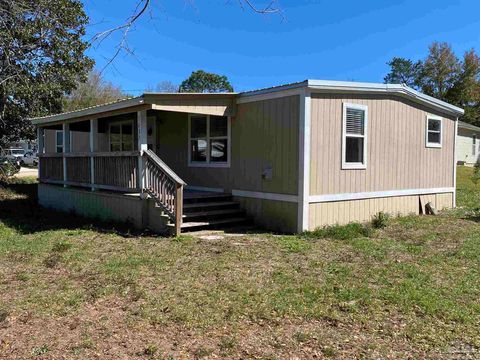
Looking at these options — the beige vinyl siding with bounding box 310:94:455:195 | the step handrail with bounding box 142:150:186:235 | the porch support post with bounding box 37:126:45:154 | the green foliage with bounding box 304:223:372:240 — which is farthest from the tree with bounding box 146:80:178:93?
the green foliage with bounding box 304:223:372:240

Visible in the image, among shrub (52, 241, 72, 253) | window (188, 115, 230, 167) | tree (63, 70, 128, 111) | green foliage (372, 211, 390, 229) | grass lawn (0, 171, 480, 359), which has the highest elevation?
tree (63, 70, 128, 111)

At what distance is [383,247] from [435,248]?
856 millimetres

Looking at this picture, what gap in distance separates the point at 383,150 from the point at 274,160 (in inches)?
110

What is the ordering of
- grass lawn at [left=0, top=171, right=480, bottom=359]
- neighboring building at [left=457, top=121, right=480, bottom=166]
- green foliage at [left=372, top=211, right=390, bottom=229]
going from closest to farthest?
grass lawn at [left=0, top=171, right=480, bottom=359] → green foliage at [left=372, top=211, right=390, bottom=229] → neighboring building at [left=457, top=121, right=480, bottom=166]

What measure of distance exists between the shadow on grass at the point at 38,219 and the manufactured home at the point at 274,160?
0.34m

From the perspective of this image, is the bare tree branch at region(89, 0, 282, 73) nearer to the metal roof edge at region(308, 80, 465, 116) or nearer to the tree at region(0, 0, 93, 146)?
the metal roof edge at region(308, 80, 465, 116)

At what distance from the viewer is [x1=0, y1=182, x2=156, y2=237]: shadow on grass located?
9.06 m

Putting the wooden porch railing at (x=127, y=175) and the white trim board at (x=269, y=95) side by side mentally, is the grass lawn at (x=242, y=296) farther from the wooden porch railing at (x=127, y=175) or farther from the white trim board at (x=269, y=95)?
the white trim board at (x=269, y=95)

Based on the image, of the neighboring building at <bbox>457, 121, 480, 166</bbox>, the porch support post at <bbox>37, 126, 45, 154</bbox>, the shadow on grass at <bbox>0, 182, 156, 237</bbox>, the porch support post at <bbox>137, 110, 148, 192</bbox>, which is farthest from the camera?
the neighboring building at <bbox>457, 121, 480, 166</bbox>

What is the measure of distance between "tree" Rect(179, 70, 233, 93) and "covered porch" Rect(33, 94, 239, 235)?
4602 centimetres

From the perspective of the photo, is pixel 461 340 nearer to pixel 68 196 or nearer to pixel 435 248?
pixel 435 248

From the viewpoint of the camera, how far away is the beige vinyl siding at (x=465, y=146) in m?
30.5

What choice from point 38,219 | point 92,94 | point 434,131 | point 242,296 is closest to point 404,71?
point 92,94

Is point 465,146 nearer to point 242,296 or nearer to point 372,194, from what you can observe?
point 372,194
